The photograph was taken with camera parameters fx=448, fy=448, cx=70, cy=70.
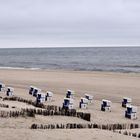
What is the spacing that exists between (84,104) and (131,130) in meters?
5.69

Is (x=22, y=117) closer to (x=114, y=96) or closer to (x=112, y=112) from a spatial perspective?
(x=112, y=112)

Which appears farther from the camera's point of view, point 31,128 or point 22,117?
point 22,117

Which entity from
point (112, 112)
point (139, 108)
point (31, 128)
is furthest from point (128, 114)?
point (31, 128)

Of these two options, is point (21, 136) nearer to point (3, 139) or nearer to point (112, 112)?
point (3, 139)

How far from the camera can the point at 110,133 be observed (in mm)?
11445

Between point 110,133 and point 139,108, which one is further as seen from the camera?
point 139,108

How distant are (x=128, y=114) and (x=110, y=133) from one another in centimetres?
433

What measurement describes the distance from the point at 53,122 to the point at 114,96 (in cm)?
1088

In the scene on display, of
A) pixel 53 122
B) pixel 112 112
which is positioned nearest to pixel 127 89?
pixel 112 112

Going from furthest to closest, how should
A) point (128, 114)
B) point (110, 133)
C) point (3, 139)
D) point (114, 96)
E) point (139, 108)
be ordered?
point (114, 96) → point (139, 108) → point (128, 114) → point (110, 133) → point (3, 139)

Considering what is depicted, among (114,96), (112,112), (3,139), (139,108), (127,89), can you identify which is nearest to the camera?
(3,139)

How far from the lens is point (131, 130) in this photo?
1228 cm

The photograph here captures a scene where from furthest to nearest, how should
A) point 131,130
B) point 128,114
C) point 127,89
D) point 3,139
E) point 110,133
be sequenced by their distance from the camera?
1. point 127,89
2. point 128,114
3. point 131,130
4. point 110,133
5. point 3,139

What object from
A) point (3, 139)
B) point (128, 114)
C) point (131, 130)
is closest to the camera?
point (3, 139)
